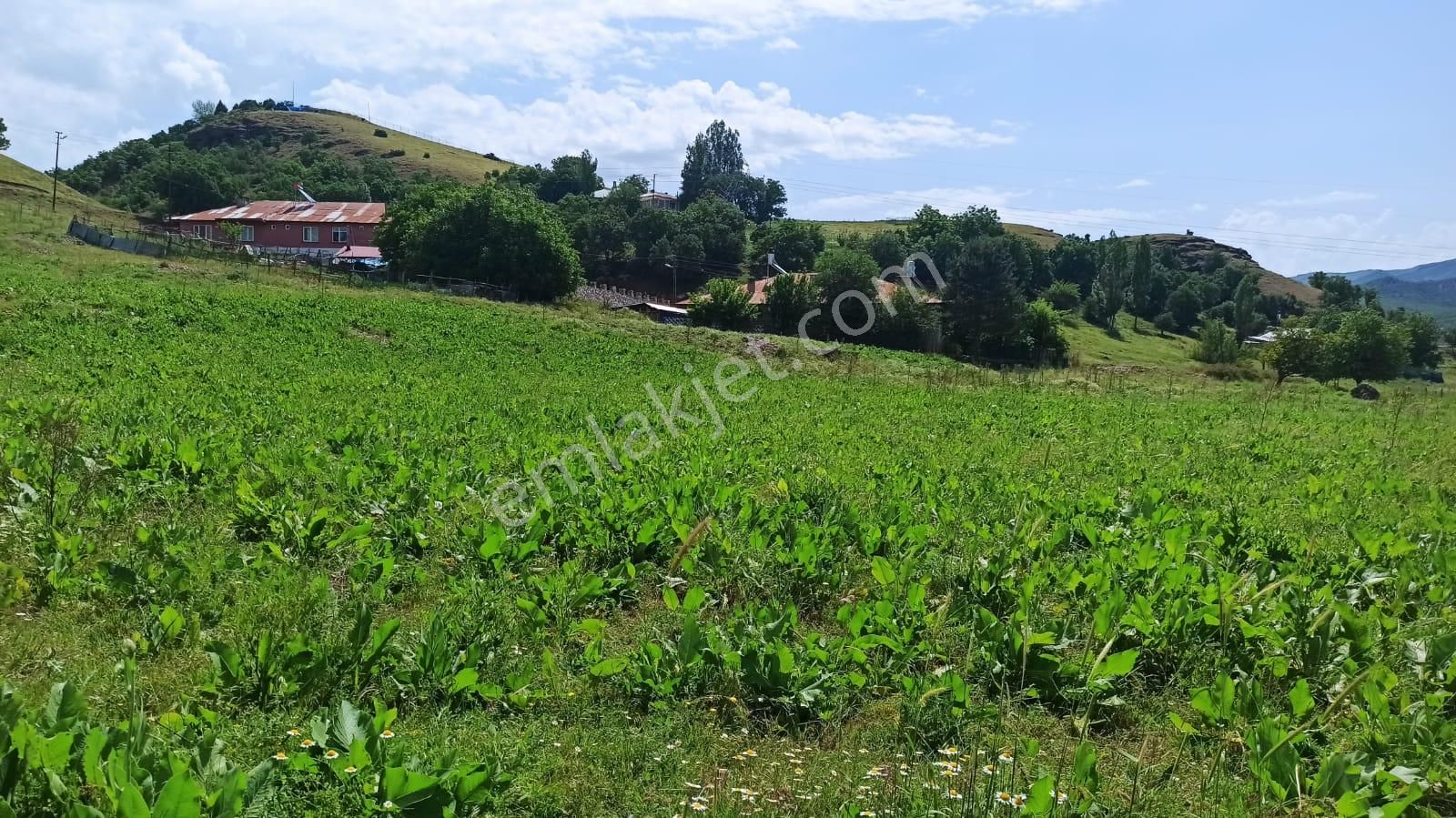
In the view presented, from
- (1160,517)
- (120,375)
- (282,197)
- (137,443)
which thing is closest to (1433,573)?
(1160,517)

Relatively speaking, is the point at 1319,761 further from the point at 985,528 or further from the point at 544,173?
the point at 544,173

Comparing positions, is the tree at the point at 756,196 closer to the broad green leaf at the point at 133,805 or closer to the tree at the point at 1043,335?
the tree at the point at 1043,335

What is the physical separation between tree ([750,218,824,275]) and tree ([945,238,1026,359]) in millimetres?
30779

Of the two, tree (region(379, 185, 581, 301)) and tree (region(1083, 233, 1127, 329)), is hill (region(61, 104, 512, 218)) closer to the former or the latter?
tree (region(379, 185, 581, 301))

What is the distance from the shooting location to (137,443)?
28.3 ft

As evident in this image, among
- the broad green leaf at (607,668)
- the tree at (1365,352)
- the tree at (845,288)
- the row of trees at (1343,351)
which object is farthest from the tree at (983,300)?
the broad green leaf at (607,668)

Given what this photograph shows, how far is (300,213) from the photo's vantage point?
246 ft

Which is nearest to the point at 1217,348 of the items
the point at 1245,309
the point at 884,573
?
the point at 1245,309

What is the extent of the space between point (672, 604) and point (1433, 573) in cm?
571

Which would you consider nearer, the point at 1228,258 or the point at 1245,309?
the point at 1245,309

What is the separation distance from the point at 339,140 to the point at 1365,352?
144m

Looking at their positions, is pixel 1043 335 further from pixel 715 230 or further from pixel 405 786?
pixel 405 786

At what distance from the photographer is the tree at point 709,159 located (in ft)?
442

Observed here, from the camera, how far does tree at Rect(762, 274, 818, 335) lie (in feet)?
186
